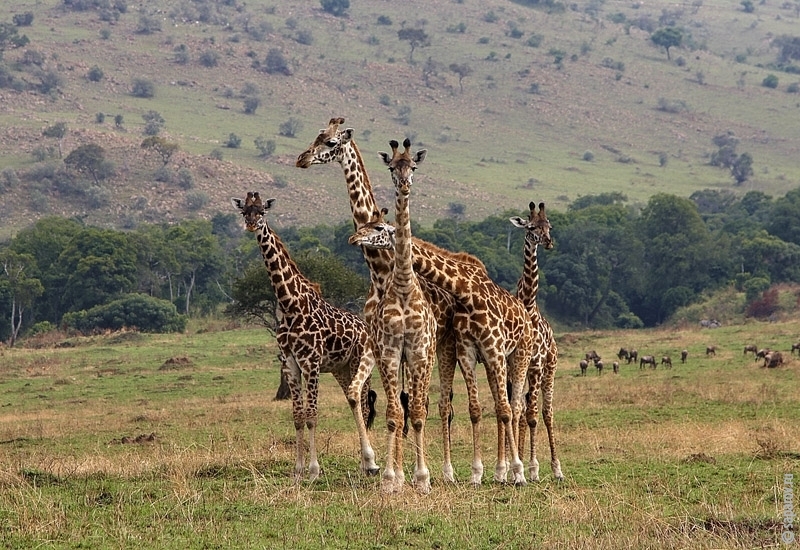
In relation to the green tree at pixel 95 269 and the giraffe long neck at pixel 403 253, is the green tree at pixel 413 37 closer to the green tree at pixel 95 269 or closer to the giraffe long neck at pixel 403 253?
the green tree at pixel 95 269

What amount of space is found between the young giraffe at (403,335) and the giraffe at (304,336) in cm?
140

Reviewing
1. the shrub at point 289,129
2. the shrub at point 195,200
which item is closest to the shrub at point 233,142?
the shrub at point 289,129

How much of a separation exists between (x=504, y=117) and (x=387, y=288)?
104 meters

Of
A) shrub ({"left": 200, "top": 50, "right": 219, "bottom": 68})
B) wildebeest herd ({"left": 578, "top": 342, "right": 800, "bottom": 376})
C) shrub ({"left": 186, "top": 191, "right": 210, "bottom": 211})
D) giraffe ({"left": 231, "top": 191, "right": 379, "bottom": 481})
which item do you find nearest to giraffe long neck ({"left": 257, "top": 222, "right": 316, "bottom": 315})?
giraffe ({"left": 231, "top": 191, "right": 379, "bottom": 481})

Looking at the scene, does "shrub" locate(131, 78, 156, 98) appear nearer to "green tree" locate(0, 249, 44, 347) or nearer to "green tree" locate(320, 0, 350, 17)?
"green tree" locate(320, 0, 350, 17)

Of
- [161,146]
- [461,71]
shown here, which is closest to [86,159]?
[161,146]

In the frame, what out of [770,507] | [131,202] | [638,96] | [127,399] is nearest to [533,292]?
[770,507]

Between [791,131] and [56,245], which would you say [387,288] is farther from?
[791,131]

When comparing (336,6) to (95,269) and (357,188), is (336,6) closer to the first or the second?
(95,269)

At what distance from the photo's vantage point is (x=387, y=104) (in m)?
115

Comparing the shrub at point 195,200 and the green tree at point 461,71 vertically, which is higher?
the green tree at point 461,71

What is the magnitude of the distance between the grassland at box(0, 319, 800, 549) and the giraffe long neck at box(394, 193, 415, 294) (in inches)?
78.2

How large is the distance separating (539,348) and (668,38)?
429 feet

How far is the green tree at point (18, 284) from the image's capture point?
52122 mm
